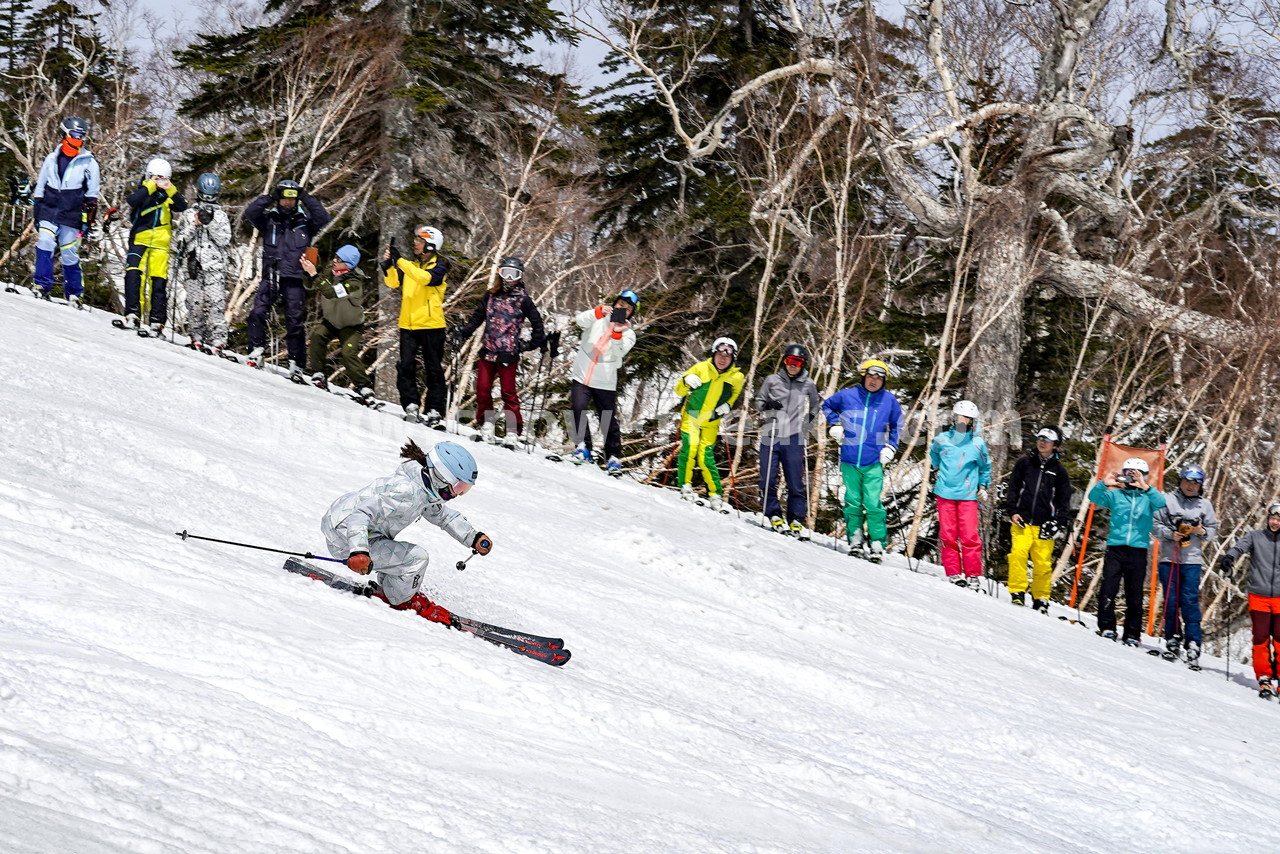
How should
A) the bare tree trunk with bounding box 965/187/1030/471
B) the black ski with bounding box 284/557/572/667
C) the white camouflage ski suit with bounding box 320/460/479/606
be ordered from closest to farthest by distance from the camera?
the black ski with bounding box 284/557/572/667
the white camouflage ski suit with bounding box 320/460/479/606
the bare tree trunk with bounding box 965/187/1030/471

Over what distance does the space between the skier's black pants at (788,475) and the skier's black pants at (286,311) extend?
17.1ft

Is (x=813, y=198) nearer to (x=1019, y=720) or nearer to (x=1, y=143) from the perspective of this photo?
(x=1019, y=720)

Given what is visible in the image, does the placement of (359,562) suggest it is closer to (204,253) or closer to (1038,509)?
(204,253)

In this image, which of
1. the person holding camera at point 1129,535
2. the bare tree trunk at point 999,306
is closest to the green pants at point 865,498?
the person holding camera at point 1129,535

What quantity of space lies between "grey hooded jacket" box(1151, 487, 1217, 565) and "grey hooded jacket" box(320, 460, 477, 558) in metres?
8.02

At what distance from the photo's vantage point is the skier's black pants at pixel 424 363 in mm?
11766

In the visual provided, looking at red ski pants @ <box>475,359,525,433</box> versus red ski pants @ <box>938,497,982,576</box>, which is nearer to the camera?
red ski pants @ <box>938,497,982,576</box>

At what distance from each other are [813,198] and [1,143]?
20.7m

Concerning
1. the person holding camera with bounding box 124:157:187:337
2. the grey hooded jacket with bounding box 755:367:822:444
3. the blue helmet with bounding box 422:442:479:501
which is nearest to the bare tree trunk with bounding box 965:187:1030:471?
the grey hooded jacket with bounding box 755:367:822:444

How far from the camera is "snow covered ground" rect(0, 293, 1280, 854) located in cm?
333

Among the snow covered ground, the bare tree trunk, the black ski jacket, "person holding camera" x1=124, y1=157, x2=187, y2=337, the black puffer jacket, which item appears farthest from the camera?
the bare tree trunk

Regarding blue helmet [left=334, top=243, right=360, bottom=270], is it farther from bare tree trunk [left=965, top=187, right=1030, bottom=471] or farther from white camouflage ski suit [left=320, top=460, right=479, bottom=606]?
bare tree trunk [left=965, top=187, right=1030, bottom=471]

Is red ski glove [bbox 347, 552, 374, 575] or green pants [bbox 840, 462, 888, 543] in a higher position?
green pants [bbox 840, 462, 888, 543]

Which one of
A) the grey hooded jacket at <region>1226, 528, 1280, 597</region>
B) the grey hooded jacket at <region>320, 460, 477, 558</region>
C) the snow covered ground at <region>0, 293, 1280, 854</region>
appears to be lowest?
the snow covered ground at <region>0, 293, 1280, 854</region>
